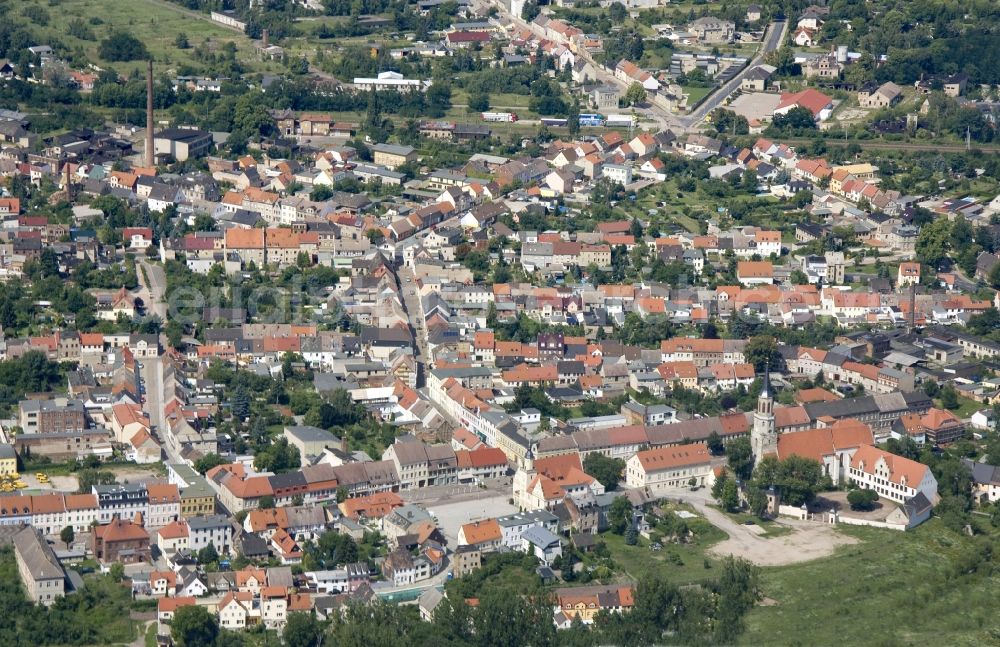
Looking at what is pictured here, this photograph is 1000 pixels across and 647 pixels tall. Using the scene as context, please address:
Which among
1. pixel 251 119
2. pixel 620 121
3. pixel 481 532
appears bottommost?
pixel 481 532

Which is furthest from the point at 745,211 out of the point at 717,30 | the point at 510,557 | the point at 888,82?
the point at 510,557

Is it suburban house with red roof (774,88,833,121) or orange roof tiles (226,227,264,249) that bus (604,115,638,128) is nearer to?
suburban house with red roof (774,88,833,121)

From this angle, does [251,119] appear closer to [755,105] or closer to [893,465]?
[755,105]

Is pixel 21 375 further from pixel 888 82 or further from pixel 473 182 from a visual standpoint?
pixel 888 82

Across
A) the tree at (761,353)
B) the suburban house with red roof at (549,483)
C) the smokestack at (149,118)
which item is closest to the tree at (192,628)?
the suburban house with red roof at (549,483)

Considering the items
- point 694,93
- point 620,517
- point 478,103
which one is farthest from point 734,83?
point 620,517

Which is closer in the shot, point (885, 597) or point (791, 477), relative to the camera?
point (885, 597)

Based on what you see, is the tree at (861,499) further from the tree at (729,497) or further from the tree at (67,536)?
the tree at (67,536)
